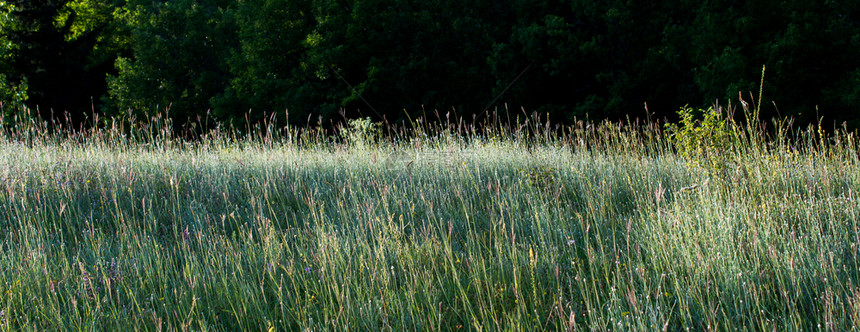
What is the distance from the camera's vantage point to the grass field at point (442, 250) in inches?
102

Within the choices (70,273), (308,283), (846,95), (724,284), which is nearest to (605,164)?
→ (724,284)

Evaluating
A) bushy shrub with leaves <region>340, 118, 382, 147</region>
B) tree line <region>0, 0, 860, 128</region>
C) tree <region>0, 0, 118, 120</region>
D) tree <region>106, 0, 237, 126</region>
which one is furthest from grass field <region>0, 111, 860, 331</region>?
tree <region>0, 0, 118, 120</region>

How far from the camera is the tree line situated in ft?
47.8

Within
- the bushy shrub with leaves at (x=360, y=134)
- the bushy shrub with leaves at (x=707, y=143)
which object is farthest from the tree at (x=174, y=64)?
the bushy shrub with leaves at (x=707, y=143)

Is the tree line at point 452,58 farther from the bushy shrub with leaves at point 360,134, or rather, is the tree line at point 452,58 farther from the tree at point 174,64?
the bushy shrub with leaves at point 360,134

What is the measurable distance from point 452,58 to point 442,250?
16934mm

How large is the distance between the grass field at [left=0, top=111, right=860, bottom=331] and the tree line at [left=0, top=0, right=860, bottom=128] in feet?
27.6

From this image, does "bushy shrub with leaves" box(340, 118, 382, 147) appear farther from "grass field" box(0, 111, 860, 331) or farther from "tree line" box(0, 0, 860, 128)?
"tree line" box(0, 0, 860, 128)

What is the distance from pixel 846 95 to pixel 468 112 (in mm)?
9741

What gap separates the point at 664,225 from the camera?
360cm

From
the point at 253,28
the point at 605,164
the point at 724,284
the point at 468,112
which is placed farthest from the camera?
the point at 253,28

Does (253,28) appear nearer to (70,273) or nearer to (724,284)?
(70,273)

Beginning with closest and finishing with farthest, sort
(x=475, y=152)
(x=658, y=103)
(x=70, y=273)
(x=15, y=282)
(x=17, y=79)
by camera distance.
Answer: (x=15, y=282)
(x=70, y=273)
(x=475, y=152)
(x=658, y=103)
(x=17, y=79)

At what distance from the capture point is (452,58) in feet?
65.1
